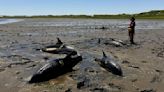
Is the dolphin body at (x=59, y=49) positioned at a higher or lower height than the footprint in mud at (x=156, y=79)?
lower

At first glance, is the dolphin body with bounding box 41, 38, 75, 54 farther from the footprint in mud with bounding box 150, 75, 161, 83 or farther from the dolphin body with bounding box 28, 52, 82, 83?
the footprint in mud with bounding box 150, 75, 161, 83

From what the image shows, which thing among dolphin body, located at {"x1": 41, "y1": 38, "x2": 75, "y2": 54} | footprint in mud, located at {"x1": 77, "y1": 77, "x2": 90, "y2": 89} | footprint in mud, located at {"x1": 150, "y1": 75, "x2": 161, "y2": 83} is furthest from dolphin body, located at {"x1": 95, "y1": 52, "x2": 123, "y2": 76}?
dolphin body, located at {"x1": 41, "y1": 38, "x2": 75, "y2": 54}

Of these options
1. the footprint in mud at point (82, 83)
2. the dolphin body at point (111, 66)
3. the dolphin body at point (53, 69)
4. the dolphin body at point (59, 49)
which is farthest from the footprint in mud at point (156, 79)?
the dolphin body at point (59, 49)

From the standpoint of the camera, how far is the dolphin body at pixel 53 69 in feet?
43.4

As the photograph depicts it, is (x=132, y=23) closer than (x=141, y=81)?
No

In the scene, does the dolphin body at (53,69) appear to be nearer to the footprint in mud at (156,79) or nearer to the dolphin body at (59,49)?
the footprint in mud at (156,79)

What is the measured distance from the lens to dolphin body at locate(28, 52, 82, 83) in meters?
13.2

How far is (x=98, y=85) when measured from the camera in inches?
509

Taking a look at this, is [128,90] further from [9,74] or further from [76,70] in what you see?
[9,74]

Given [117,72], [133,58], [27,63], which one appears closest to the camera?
[117,72]

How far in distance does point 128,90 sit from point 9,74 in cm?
565

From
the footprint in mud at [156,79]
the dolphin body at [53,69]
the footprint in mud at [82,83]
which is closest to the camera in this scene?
the footprint in mud at [82,83]

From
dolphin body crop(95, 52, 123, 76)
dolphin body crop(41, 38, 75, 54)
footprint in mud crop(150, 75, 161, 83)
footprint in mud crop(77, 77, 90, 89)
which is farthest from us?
dolphin body crop(41, 38, 75, 54)

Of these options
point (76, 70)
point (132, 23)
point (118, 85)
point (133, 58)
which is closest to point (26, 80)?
point (76, 70)
